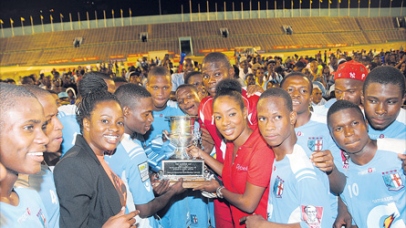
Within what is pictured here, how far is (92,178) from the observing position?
89.7 inches

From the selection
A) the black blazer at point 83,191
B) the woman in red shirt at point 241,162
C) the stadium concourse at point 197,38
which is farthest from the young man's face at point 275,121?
the stadium concourse at point 197,38

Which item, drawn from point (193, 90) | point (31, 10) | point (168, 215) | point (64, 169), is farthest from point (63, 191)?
point (31, 10)

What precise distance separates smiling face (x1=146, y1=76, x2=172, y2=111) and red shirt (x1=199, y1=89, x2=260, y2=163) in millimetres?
567

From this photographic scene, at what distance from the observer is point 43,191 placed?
2.26 metres

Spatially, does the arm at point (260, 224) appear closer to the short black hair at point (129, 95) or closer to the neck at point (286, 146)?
the neck at point (286, 146)

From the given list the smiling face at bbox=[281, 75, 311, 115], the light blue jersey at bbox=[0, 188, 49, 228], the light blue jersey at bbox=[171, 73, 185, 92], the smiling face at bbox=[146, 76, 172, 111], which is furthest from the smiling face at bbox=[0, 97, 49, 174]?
the light blue jersey at bbox=[171, 73, 185, 92]

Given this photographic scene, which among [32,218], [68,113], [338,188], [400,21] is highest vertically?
[400,21]

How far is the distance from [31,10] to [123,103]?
4630cm

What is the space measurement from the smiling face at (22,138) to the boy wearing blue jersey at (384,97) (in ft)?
8.30

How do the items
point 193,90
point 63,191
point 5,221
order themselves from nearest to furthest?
point 5,221 → point 63,191 → point 193,90

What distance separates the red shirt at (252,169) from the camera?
2934 mm

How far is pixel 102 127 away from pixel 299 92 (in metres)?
2.05

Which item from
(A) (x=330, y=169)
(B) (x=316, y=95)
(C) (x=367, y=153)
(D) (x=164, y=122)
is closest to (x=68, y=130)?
(D) (x=164, y=122)

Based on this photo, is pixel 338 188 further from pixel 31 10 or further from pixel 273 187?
pixel 31 10
